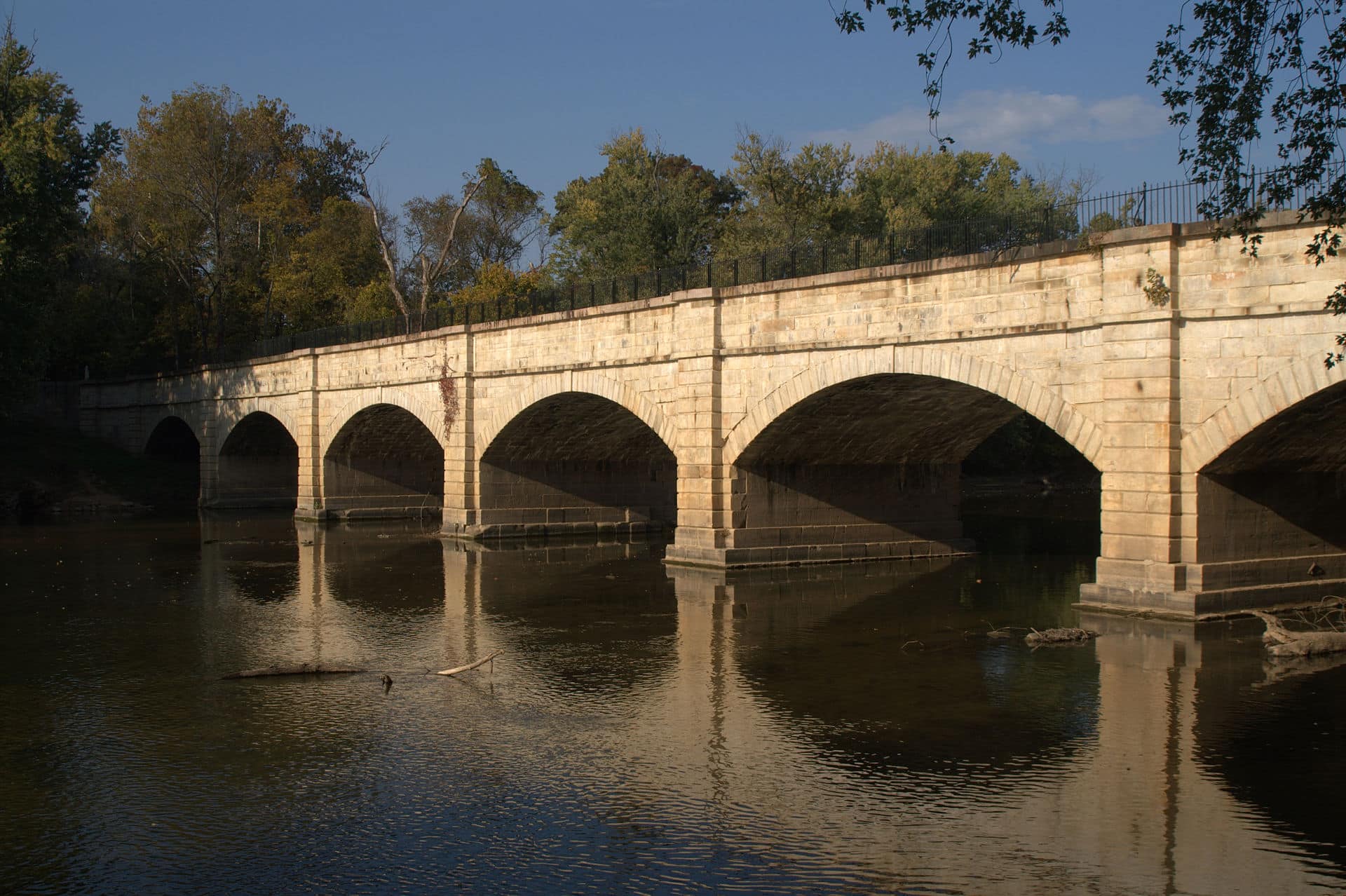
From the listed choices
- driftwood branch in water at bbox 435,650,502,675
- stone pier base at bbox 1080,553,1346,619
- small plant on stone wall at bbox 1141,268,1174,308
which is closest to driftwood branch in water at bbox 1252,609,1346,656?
stone pier base at bbox 1080,553,1346,619

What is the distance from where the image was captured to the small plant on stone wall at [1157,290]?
16.3m

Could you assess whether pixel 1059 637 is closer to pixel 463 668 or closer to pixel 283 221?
pixel 463 668

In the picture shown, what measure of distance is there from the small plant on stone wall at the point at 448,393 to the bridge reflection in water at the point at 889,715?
10289mm

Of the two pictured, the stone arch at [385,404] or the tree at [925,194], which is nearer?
the stone arch at [385,404]

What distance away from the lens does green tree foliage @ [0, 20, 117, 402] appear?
3588cm

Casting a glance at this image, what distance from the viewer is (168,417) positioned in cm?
5231

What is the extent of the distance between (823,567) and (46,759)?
16132mm

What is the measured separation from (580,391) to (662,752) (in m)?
17.8

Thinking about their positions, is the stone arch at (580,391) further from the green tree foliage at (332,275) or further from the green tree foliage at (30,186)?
the green tree foliage at (332,275)

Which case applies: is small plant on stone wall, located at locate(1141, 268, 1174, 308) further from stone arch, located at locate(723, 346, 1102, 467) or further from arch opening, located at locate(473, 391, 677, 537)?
arch opening, located at locate(473, 391, 677, 537)

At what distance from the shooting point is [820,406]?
2256 cm

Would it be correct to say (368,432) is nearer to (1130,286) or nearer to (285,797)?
(1130,286)

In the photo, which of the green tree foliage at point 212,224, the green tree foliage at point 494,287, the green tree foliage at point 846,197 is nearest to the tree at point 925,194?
the green tree foliage at point 846,197

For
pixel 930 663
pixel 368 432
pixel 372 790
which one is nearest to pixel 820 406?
pixel 930 663
